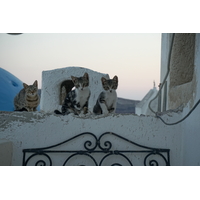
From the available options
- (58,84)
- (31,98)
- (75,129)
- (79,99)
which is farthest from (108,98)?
(58,84)

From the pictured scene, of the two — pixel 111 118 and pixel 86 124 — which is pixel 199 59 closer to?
pixel 111 118

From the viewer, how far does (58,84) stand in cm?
575

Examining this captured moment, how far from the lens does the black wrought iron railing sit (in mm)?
1946

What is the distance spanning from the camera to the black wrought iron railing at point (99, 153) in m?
1.95

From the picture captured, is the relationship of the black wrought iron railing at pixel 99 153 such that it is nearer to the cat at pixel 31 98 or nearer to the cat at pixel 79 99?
the cat at pixel 79 99

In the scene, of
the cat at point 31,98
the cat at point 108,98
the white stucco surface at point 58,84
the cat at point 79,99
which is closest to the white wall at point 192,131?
the cat at point 108,98

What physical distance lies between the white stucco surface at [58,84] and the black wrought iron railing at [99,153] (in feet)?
12.0

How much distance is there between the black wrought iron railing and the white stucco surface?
3.67 meters

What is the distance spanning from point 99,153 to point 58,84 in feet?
13.1

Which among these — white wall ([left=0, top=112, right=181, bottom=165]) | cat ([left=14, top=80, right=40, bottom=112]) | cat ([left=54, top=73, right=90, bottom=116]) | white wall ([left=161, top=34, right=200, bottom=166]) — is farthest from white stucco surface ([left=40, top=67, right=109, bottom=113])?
white wall ([left=161, top=34, right=200, bottom=166])

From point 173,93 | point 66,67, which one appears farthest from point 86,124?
point 66,67

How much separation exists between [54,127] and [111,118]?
0.49 metres

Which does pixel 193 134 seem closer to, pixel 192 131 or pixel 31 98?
pixel 192 131

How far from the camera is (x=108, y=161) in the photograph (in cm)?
199
